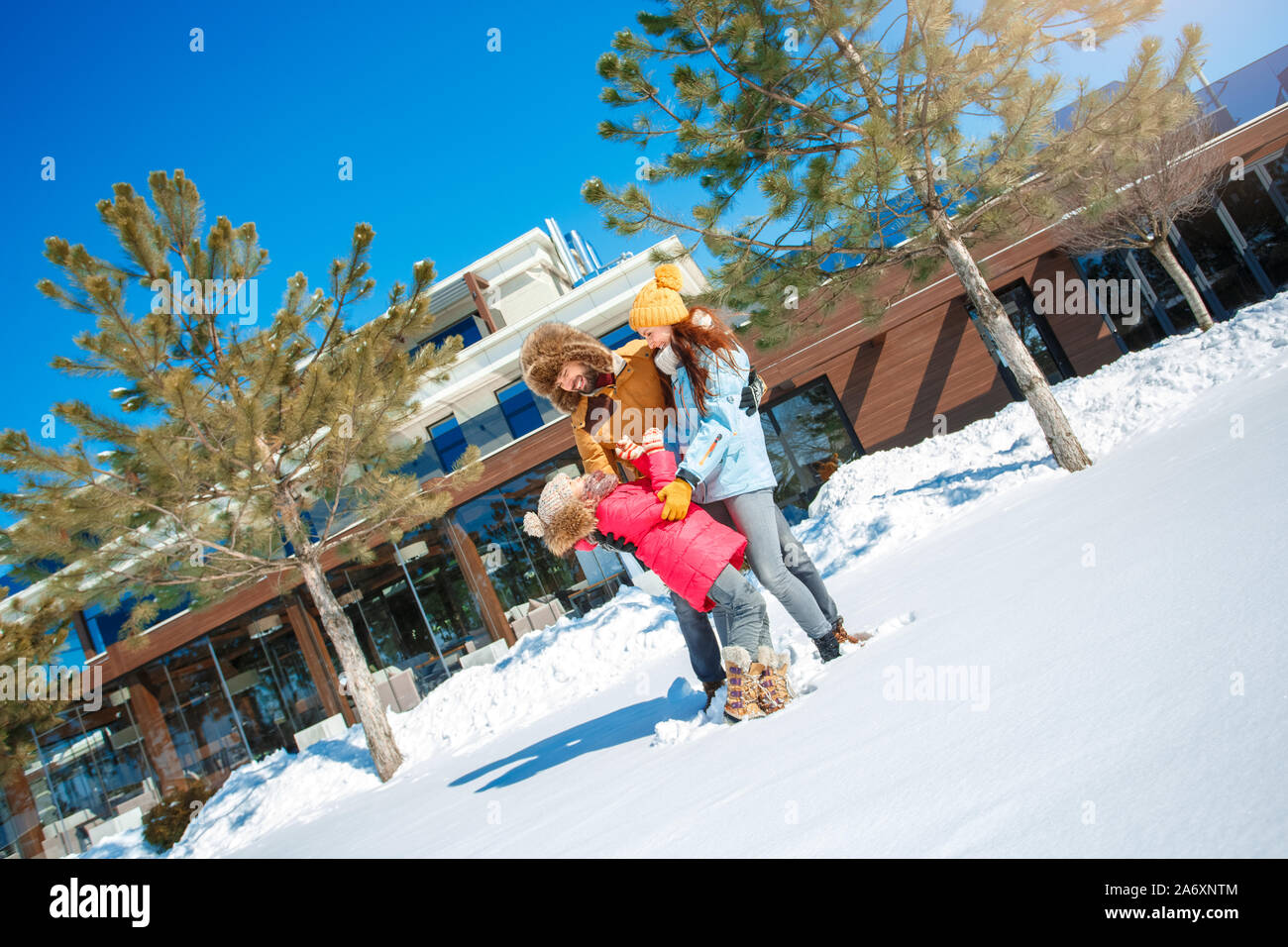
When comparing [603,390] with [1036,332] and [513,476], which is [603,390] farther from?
[1036,332]

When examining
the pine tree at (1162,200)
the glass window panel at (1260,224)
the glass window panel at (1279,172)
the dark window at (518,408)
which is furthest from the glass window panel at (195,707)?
the glass window panel at (1279,172)

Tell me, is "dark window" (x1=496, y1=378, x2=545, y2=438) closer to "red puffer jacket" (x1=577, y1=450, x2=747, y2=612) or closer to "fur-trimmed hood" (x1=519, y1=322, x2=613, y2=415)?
"fur-trimmed hood" (x1=519, y1=322, x2=613, y2=415)

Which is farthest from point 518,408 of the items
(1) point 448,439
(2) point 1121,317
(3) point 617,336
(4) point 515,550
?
(2) point 1121,317

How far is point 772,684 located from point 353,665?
288 inches

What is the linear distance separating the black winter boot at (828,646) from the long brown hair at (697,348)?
1023 millimetres

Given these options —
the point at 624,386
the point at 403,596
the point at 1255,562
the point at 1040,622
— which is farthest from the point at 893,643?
the point at 403,596

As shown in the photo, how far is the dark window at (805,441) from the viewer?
15320 millimetres

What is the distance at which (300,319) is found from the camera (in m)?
8.91

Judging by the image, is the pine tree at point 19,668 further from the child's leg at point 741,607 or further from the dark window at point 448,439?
the dark window at point 448,439

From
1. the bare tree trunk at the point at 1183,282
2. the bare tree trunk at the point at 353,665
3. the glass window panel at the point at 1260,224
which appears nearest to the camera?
the bare tree trunk at the point at 353,665

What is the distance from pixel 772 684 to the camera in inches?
92.8

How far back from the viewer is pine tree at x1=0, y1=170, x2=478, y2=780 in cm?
767
